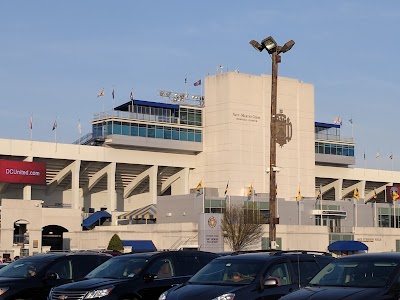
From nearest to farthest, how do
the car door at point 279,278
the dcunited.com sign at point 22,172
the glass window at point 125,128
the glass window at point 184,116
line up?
the car door at point 279,278
the dcunited.com sign at point 22,172
the glass window at point 125,128
the glass window at point 184,116

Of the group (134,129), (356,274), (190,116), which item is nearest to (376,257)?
(356,274)

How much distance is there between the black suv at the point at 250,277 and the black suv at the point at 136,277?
2079 mm

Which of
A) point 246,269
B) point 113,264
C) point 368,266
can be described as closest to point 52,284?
point 113,264

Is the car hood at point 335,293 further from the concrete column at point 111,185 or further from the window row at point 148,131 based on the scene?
the concrete column at point 111,185

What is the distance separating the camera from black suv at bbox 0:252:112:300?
65.1ft

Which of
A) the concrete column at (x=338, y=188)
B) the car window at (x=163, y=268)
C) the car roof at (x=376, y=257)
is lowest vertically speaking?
the car window at (x=163, y=268)

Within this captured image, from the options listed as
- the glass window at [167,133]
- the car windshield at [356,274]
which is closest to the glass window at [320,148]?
the glass window at [167,133]

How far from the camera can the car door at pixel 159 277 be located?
59.8 ft

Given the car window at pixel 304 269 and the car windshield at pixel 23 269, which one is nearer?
the car window at pixel 304 269

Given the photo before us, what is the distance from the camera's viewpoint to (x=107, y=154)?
93.1 m

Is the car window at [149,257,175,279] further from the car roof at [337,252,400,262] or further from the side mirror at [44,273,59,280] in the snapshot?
the car roof at [337,252,400,262]

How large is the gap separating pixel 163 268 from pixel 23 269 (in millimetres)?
4056

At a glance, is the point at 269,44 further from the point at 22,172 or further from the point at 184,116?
the point at 184,116

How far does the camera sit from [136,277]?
18219 millimetres
